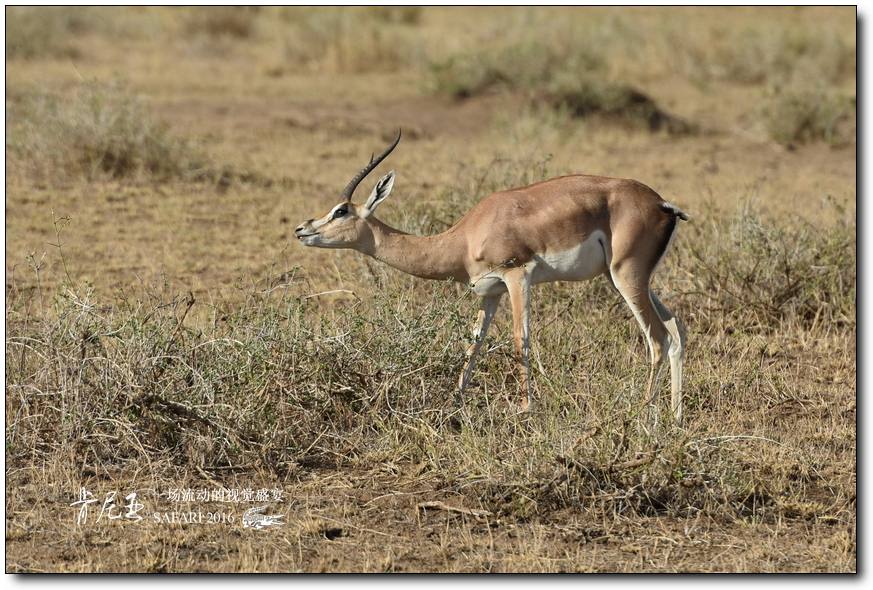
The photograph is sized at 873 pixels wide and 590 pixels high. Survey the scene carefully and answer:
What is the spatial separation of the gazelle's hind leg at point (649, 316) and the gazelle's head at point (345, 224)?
46.8 inches

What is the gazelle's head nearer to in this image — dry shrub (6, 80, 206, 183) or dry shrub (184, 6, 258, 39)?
dry shrub (6, 80, 206, 183)

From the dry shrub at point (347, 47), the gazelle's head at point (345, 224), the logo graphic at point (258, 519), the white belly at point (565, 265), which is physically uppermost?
the dry shrub at point (347, 47)

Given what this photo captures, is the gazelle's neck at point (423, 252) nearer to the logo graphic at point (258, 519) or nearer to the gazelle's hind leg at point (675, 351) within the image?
the gazelle's hind leg at point (675, 351)

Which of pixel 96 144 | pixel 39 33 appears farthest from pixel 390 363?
pixel 39 33

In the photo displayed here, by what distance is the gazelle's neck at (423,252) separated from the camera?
5109mm

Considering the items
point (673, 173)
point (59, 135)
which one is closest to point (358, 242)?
point (59, 135)

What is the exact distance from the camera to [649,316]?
515cm

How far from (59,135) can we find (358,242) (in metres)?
5.55

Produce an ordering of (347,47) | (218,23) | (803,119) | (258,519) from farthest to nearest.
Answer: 1. (218,23)
2. (347,47)
3. (803,119)
4. (258,519)

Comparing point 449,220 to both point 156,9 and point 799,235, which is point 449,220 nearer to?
point 799,235

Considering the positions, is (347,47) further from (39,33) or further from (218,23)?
(39,33)

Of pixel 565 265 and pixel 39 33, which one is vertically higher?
pixel 39 33

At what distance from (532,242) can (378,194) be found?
2.60 ft

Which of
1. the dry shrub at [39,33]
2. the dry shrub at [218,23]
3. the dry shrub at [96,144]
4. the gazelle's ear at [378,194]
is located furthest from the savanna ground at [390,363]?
the dry shrub at [218,23]
